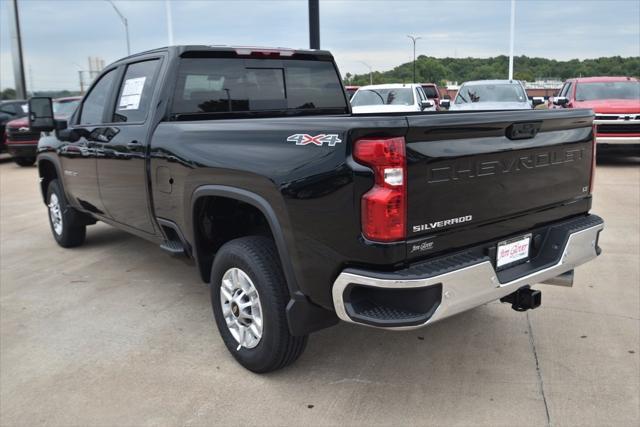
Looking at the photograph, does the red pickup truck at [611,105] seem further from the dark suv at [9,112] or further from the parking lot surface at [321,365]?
the dark suv at [9,112]

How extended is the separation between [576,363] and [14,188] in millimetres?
10839

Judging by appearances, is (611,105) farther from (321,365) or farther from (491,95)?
(321,365)

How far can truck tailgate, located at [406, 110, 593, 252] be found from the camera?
2580 millimetres

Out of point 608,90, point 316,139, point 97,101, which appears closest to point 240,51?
point 97,101

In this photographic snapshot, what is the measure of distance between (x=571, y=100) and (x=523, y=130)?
35.3ft

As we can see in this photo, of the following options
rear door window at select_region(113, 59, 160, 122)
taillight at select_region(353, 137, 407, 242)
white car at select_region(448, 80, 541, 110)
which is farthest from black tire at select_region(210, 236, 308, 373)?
white car at select_region(448, 80, 541, 110)

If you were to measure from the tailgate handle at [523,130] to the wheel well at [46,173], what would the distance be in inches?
194

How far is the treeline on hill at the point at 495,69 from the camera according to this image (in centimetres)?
3831

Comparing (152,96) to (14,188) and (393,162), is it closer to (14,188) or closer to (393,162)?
(393,162)

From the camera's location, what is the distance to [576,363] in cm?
338

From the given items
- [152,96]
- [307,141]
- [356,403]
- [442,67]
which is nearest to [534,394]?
[356,403]

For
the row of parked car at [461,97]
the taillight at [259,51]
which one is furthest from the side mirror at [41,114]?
the row of parked car at [461,97]

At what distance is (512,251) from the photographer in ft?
10.0

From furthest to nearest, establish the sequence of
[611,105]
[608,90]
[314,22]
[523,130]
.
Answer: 1. [608,90]
2. [611,105]
3. [314,22]
4. [523,130]
